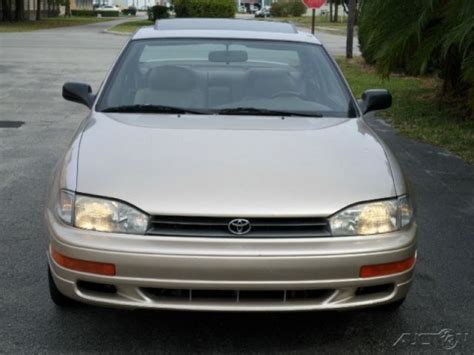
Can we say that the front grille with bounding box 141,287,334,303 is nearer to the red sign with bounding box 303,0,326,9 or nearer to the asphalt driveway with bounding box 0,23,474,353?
the asphalt driveway with bounding box 0,23,474,353

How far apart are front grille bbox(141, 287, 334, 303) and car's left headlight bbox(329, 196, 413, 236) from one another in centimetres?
30

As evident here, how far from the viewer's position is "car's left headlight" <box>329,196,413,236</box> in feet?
10.3

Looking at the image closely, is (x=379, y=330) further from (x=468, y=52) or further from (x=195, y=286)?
(x=468, y=52)

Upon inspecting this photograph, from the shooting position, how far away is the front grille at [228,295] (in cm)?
311

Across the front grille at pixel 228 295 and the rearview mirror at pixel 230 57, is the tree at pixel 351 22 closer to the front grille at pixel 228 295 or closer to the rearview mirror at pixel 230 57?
the rearview mirror at pixel 230 57

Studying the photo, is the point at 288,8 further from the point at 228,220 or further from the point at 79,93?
the point at 228,220

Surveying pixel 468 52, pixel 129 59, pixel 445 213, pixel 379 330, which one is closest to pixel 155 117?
pixel 129 59

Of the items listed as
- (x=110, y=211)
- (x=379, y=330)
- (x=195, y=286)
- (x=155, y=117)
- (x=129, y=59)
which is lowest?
(x=379, y=330)

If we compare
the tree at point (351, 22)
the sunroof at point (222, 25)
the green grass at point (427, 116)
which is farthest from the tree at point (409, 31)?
the tree at point (351, 22)

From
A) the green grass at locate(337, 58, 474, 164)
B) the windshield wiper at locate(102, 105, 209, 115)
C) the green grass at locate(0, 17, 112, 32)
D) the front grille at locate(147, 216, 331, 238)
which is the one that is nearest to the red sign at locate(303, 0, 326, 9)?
the green grass at locate(337, 58, 474, 164)

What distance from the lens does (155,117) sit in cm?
411

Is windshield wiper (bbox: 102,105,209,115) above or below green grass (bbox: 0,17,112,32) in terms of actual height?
below

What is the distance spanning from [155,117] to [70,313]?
1224 millimetres

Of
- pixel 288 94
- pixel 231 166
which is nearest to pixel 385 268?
pixel 231 166
